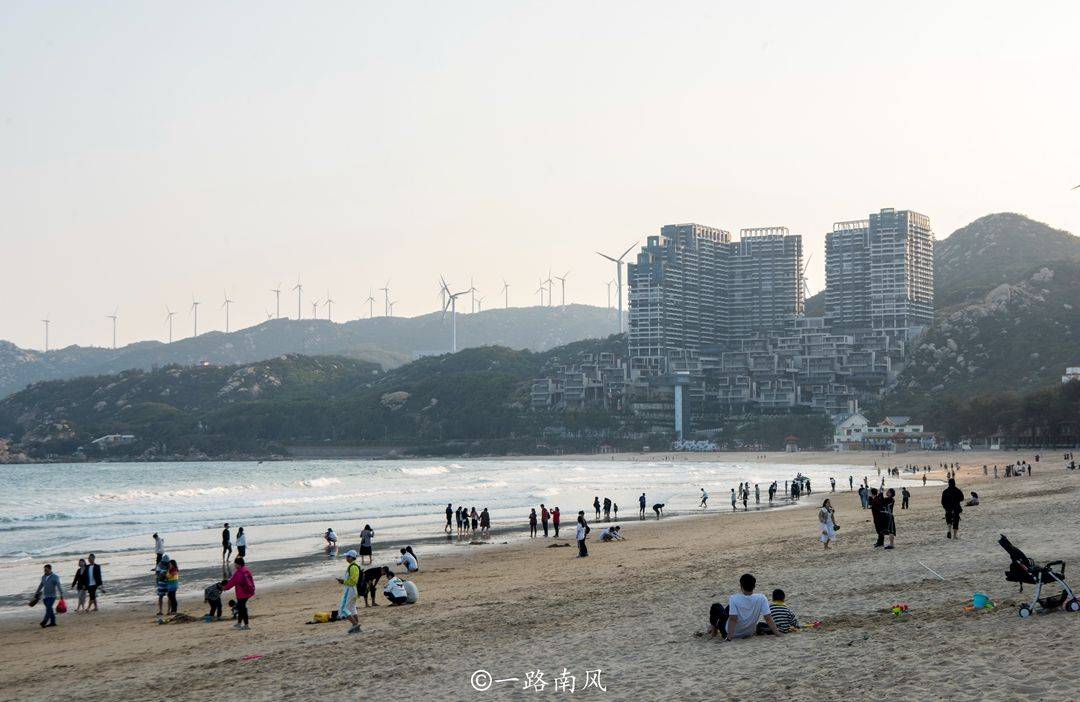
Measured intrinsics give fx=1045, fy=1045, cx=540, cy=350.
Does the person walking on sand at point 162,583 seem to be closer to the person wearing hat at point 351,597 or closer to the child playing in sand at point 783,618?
the person wearing hat at point 351,597

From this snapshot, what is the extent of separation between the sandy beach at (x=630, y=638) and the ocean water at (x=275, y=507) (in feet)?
42.8

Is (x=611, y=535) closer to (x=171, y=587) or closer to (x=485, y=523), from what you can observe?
(x=485, y=523)

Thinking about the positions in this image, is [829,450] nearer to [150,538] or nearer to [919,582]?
[150,538]

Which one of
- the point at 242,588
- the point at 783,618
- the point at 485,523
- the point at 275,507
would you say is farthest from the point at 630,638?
the point at 275,507

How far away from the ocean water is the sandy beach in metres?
13.0

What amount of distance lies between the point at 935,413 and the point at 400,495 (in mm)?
108580

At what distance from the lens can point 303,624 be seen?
21.2 m

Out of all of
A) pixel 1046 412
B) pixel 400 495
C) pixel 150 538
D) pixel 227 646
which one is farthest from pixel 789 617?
pixel 1046 412

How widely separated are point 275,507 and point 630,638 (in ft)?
196

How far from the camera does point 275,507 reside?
237ft

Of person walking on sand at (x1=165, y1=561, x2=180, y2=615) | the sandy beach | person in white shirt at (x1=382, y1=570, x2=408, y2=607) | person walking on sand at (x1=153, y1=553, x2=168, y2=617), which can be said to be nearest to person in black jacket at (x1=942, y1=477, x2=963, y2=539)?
the sandy beach

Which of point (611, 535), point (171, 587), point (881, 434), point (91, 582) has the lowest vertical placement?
point (611, 535)

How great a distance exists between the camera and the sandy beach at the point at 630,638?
1223 cm

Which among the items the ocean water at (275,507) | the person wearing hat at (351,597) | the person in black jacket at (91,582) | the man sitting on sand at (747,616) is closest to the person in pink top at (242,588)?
the person wearing hat at (351,597)
